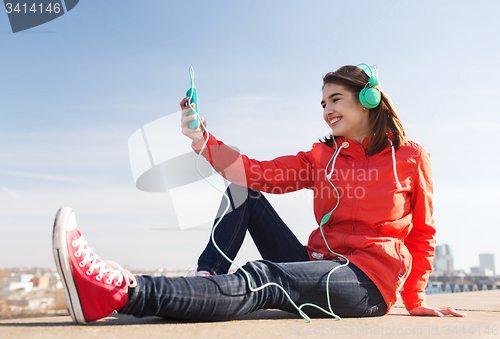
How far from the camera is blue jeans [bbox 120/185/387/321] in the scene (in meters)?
1.54

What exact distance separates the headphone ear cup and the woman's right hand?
100cm

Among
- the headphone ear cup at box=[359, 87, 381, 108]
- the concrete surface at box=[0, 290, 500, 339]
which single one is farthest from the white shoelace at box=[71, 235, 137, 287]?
the headphone ear cup at box=[359, 87, 381, 108]

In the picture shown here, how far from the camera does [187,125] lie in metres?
2.19

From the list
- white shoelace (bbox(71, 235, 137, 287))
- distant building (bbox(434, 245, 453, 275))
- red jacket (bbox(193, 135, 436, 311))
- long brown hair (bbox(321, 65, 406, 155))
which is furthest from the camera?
distant building (bbox(434, 245, 453, 275))

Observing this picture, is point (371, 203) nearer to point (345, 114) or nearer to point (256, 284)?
point (345, 114)

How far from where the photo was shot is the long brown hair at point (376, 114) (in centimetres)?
234

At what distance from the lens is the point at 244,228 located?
2.26 meters

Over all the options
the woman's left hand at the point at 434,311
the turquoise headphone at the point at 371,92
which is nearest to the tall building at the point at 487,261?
the woman's left hand at the point at 434,311

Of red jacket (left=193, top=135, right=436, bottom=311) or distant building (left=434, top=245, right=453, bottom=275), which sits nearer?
red jacket (left=193, top=135, right=436, bottom=311)

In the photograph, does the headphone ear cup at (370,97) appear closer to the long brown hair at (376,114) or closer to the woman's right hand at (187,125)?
the long brown hair at (376,114)

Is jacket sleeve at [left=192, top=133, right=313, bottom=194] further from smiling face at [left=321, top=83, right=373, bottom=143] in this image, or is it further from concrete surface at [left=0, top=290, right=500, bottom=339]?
concrete surface at [left=0, top=290, right=500, bottom=339]

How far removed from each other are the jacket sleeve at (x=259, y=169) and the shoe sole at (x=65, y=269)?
0.99 m

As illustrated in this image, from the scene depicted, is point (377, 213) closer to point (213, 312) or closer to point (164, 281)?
point (213, 312)

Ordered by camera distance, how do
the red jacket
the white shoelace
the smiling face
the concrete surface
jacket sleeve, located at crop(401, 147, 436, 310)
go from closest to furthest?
1. the concrete surface
2. the white shoelace
3. the red jacket
4. jacket sleeve, located at crop(401, 147, 436, 310)
5. the smiling face
